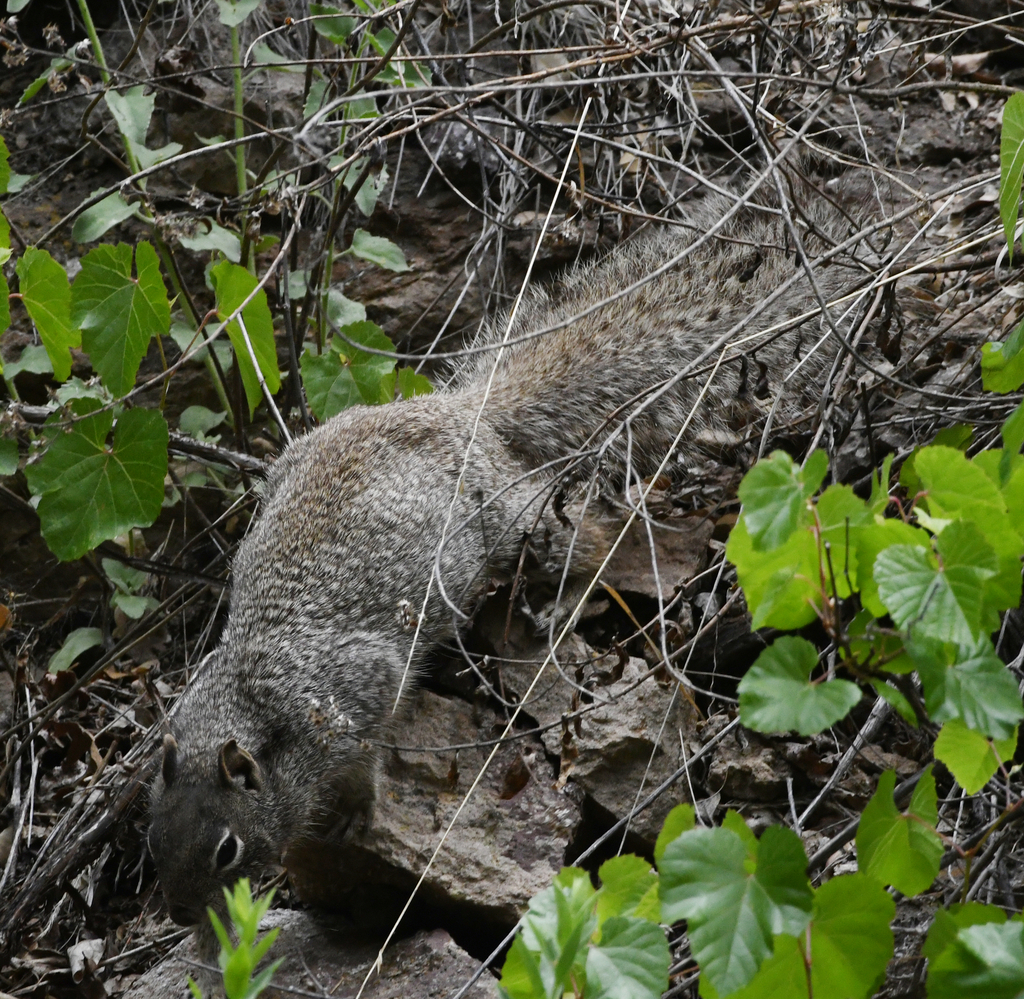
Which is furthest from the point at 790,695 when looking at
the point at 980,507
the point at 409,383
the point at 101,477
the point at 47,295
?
the point at 409,383

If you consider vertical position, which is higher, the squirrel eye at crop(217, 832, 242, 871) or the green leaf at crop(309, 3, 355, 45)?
the green leaf at crop(309, 3, 355, 45)

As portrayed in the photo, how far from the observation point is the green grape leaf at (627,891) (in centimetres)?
171

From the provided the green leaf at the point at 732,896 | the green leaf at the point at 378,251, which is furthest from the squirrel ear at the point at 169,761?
the green leaf at the point at 378,251

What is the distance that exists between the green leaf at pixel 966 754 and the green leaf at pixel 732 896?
332 mm

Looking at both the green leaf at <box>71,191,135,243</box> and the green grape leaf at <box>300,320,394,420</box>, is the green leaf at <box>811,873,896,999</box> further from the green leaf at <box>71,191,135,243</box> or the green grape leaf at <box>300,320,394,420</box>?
the green leaf at <box>71,191,135,243</box>

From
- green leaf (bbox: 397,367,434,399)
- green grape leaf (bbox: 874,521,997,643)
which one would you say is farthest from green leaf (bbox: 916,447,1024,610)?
green leaf (bbox: 397,367,434,399)

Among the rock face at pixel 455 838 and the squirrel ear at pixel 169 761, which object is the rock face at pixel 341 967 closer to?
the rock face at pixel 455 838

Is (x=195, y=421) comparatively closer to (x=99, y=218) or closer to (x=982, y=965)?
(x=99, y=218)

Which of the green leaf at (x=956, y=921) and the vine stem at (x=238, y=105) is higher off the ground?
the vine stem at (x=238, y=105)

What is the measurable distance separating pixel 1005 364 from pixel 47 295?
2.68 m

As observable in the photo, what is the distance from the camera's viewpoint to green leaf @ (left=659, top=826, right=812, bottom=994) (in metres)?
1.43

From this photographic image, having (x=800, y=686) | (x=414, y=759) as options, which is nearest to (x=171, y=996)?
(x=414, y=759)

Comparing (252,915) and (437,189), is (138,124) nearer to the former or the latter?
(437,189)

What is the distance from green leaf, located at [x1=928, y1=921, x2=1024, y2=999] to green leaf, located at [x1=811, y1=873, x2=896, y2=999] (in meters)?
0.09
